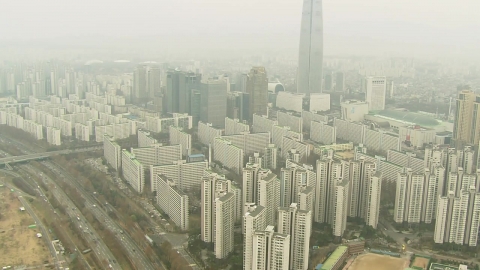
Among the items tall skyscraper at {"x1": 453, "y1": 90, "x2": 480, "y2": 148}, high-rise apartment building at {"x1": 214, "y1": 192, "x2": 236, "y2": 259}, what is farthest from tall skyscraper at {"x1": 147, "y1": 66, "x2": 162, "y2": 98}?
high-rise apartment building at {"x1": 214, "y1": 192, "x2": 236, "y2": 259}

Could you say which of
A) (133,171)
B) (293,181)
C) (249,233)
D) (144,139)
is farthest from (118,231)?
(144,139)

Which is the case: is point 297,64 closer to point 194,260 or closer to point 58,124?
point 58,124

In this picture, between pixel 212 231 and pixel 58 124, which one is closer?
pixel 212 231

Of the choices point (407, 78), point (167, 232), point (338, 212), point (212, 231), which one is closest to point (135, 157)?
point (167, 232)

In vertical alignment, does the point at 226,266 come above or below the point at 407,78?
below

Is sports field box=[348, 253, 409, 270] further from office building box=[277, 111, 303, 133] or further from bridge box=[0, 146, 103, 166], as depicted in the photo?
office building box=[277, 111, 303, 133]

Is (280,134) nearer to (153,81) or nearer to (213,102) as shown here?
(213,102)
